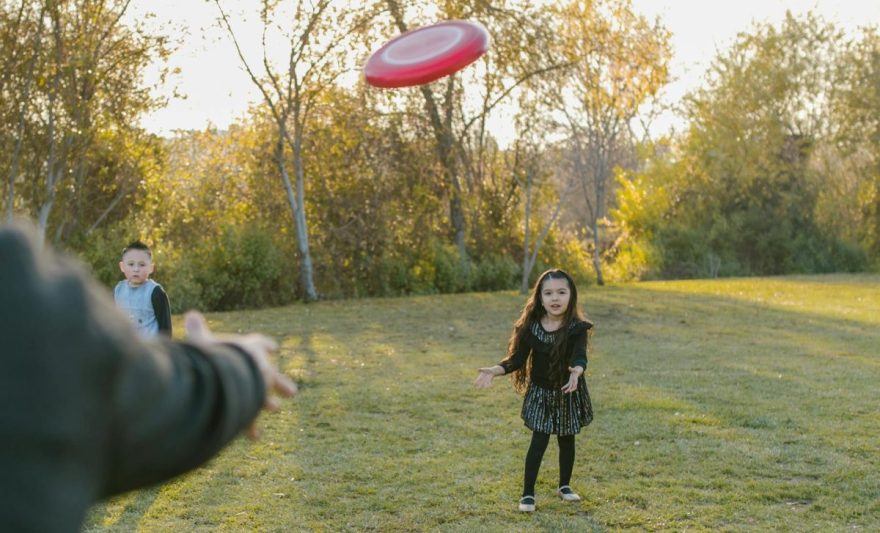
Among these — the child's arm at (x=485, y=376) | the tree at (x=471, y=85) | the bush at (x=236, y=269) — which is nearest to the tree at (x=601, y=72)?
the tree at (x=471, y=85)

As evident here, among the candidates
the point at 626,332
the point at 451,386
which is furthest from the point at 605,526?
the point at 626,332

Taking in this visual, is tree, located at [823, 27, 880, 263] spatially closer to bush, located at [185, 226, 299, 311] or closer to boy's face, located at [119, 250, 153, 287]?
bush, located at [185, 226, 299, 311]

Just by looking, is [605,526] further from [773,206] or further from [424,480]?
[773,206]

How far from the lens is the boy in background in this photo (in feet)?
19.8

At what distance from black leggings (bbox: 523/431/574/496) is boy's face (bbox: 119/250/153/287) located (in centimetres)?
237

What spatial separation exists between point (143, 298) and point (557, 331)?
233 centimetres

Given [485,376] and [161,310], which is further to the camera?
[161,310]

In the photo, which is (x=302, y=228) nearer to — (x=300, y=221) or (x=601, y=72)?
(x=300, y=221)

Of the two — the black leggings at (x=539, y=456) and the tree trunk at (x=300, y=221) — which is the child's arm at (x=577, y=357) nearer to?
the black leggings at (x=539, y=456)

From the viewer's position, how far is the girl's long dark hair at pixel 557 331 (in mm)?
5742

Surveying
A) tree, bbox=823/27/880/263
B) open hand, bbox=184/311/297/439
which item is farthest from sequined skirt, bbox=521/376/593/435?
tree, bbox=823/27/880/263

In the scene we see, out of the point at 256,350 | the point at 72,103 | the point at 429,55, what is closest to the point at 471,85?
the point at 72,103

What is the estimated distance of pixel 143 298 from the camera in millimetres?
6078

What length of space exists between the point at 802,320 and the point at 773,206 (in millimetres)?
15860
